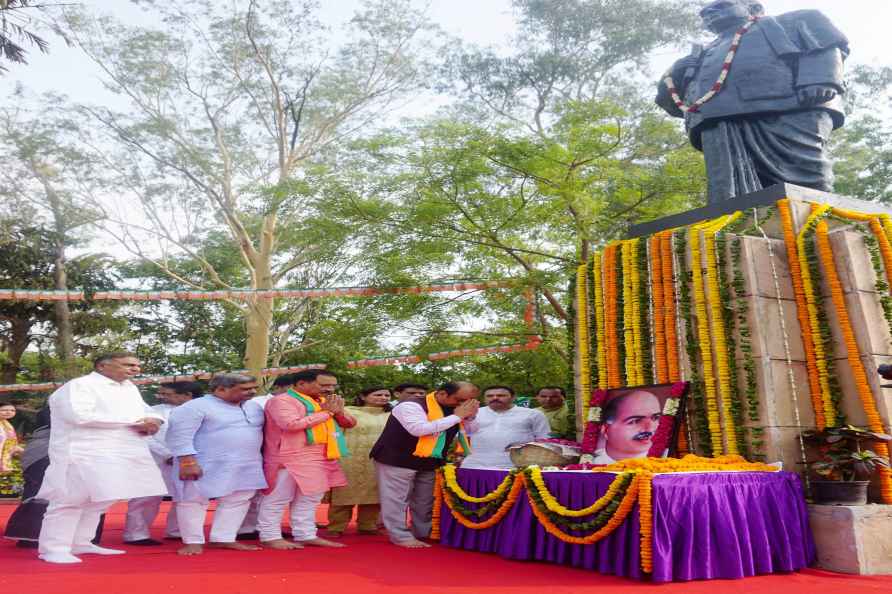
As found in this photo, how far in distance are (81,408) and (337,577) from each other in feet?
6.70

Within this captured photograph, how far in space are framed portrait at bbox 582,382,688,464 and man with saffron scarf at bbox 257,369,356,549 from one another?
2097 millimetres

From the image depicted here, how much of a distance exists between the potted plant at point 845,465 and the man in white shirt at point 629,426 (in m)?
1.21

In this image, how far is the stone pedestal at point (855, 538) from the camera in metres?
4.56

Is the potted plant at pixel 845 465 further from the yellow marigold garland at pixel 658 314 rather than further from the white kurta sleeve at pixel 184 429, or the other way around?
the white kurta sleeve at pixel 184 429

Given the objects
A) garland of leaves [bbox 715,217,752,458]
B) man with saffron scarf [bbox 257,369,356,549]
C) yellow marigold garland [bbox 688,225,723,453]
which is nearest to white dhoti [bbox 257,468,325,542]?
man with saffron scarf [bbox 257,369,356,549]

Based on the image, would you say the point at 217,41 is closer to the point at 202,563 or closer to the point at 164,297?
the point at 164,297

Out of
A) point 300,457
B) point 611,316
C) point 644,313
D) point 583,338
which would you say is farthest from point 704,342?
point 300,457

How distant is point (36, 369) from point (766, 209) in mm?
22151

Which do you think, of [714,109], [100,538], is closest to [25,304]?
[100,538]

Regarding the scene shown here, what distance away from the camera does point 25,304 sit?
19875 millimetres

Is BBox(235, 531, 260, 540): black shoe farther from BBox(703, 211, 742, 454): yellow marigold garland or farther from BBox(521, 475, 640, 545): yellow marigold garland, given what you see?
BBox(703, 211, 742, 454): yellow marigold garland

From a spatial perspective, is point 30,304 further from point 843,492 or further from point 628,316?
point 843,492

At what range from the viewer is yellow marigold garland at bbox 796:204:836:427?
5.53 m

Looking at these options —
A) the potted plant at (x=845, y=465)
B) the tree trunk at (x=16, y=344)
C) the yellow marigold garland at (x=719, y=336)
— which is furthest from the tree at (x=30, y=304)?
the potted plant at (x=845, y=465)
